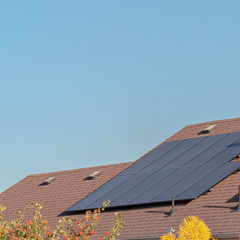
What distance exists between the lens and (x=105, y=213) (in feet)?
86.8

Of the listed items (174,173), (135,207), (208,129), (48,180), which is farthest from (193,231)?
(48,180)

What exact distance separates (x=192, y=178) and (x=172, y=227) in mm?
3179

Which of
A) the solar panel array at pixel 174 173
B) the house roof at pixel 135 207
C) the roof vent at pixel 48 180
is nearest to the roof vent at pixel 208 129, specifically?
the house roof at pixel 135 207

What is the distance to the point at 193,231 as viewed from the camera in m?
20.7

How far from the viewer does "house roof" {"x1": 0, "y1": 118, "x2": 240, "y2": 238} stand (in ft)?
74.4

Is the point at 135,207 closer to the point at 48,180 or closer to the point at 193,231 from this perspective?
the point at 193,231

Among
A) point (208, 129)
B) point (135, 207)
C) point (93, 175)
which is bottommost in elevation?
point (135, 207)

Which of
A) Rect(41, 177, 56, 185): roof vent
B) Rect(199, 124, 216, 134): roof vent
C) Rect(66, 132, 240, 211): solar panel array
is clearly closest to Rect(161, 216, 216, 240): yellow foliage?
Rect(66, 132, 240, 211): solar panel array

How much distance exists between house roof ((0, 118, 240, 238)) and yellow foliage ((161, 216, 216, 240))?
2.47 feet

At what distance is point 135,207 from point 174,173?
6.96 ft

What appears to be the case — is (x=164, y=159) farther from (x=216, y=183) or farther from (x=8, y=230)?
(x=8, y=230)

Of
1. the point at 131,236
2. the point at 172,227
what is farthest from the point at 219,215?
the point at 131,236

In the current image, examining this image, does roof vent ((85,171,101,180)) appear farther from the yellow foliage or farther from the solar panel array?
the yellow foliage

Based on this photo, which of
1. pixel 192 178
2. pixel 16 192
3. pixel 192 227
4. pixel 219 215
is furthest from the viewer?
pixel 16 192
